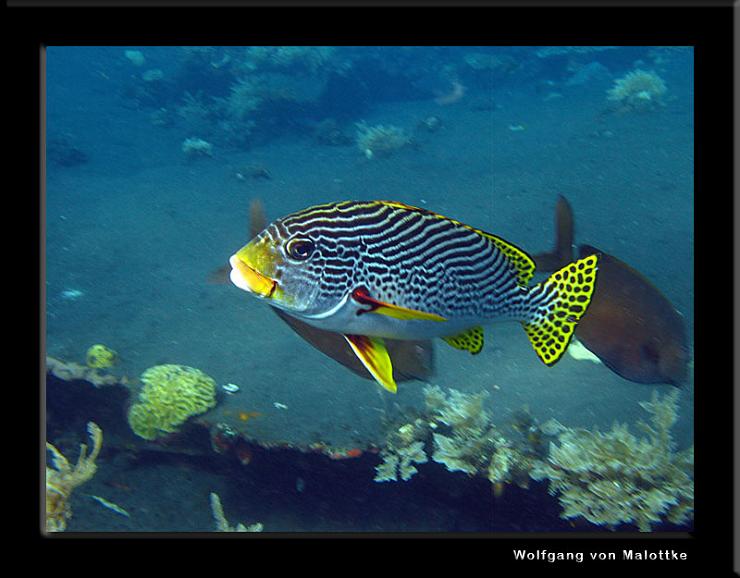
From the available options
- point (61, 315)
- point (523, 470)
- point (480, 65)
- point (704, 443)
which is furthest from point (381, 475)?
point (480, 65)

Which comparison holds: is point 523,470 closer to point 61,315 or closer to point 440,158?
point 61,315

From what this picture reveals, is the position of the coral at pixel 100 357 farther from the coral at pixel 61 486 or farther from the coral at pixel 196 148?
the coral at pixel 196 148

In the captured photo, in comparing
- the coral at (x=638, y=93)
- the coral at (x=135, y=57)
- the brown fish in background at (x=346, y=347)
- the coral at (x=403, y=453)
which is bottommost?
the coral at (x=135, y=57)

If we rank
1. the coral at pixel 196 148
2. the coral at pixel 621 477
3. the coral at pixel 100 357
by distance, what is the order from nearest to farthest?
the coral at pixel 621 477
the coral at pixel 100 357
the coral at pixel 196 148

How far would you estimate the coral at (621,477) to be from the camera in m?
2.94

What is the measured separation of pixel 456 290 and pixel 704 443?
1.87 metres

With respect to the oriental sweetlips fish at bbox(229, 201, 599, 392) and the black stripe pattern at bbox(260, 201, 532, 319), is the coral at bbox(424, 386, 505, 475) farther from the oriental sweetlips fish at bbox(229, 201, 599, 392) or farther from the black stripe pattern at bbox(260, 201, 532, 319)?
the black stripe pattern at bbox(260, 201, 532, 319)

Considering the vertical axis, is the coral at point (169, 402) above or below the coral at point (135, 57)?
above

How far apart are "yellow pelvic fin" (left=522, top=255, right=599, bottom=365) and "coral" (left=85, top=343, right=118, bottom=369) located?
3.86m

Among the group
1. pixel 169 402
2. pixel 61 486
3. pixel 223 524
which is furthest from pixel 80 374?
pixel 223 524

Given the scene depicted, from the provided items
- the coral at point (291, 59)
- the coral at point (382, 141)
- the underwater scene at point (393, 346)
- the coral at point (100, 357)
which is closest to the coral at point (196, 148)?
the underwater scene at point (393, 346)

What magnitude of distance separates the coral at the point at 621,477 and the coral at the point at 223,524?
6.11 feet

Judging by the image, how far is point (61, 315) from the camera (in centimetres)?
577

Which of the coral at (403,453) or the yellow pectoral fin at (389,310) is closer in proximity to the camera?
the yellow pectoral fin at (389,310)
